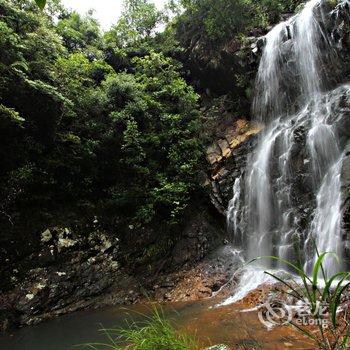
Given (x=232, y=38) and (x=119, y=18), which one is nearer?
(x=232, y=38)

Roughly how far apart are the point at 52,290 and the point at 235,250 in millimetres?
4754

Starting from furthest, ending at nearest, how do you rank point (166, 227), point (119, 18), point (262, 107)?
1. point (119, 18)
2. point (262, 107)
3. point (166, 227)

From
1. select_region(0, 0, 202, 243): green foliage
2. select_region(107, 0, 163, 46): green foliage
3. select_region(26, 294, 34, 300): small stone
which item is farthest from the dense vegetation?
select_region(107, 0, 163, 46): green foliage

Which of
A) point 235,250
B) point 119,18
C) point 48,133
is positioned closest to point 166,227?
point 235,250

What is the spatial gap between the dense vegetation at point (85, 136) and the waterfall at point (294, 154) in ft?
6.20

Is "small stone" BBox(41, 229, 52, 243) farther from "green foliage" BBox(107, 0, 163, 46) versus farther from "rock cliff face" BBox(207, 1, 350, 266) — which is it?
"green foliage" BBox(107, 0, 163, 46)

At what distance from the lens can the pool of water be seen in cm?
411

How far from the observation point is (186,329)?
5.00m

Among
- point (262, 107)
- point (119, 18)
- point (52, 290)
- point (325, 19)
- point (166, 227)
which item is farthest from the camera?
point (119, 18)

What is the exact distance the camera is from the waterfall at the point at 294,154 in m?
7.38

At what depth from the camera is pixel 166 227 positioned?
950 cm

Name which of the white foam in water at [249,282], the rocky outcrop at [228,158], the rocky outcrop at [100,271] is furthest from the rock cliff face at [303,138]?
the rocky outcrop at [100,271]

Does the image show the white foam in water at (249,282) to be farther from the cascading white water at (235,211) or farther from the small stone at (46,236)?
the small stone at (46,236)

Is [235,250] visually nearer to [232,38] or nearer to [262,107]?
[262,107]
